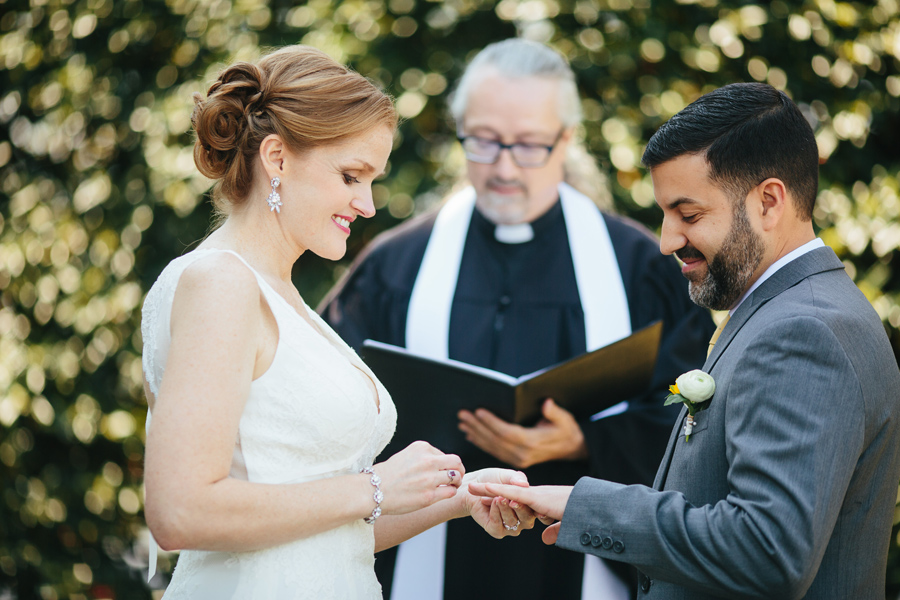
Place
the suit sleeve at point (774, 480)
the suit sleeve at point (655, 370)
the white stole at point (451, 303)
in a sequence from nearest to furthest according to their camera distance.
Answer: the suit sleeve at point (774, 480) < the suit sleeve at point (655, 370) < the white stole at point (451, 303)

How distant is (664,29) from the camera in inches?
144

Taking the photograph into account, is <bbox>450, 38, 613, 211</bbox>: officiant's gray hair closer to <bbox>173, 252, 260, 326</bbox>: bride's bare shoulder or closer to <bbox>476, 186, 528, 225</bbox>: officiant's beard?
<bbox>476, 186, 528, 225</bbox>: officiant's beard

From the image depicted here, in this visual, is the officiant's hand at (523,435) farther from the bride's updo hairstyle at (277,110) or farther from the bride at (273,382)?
the bride's updo hairstyle at (277,110)

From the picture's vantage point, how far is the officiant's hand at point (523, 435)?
2648 millimetres

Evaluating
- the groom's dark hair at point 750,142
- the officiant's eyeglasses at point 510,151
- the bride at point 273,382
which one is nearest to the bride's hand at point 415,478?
the bride at point 273,382

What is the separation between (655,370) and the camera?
2.98 meters

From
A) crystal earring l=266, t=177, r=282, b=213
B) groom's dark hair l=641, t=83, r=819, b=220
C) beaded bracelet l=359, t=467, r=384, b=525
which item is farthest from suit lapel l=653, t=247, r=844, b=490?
crystal earring l=266, t=177, r=282, b=213

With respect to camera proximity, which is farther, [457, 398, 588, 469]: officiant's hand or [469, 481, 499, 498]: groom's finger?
[457, 398, 588, 469]: officiant's hand

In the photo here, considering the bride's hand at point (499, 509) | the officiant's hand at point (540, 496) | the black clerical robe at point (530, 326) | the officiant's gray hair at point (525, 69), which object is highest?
the officiant's gray hair at point (525, 69)

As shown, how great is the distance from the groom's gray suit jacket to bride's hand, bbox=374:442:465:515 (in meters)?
0.32

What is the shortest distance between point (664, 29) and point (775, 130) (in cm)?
212

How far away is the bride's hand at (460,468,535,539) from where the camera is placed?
6.46 ft

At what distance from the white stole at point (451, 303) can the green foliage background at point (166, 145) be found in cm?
50

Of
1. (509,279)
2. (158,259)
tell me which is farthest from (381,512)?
(158,259)
